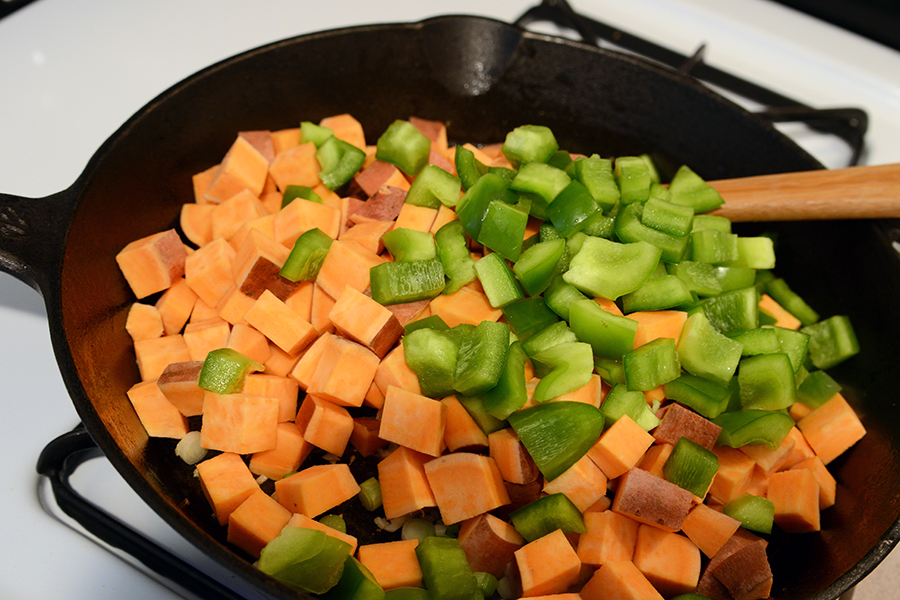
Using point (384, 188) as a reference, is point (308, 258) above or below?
below

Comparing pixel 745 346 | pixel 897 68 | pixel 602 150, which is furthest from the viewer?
pixel 897 68

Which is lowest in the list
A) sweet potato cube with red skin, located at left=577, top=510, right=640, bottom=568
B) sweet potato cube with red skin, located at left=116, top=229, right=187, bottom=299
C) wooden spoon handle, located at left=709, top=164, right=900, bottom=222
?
sweet potato cube with red skin, located at left=577, top=510, right=640, bottom=568

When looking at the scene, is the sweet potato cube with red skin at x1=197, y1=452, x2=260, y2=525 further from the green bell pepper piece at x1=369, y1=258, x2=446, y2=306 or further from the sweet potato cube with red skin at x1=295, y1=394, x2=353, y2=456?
the green bell pepper piece at x1=369, y1=258, x2=446, y2=306

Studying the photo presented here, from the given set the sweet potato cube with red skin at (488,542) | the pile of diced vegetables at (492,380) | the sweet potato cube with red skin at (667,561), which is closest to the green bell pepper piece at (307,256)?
the pile of diced vegetables at (492,380)

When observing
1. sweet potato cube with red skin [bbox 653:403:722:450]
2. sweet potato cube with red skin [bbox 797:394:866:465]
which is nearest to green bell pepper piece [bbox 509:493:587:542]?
sweet potato cube with red skin [bbox 653:403:722:450]

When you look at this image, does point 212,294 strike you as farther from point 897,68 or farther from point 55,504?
point 897,68

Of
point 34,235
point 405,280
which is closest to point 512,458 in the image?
point 405,280

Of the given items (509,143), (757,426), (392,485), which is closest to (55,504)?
(392,485)

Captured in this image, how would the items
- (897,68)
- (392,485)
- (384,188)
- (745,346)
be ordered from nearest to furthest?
1. (392,485)
2. (745,346)
3. (384,188)
4. (897,68)
